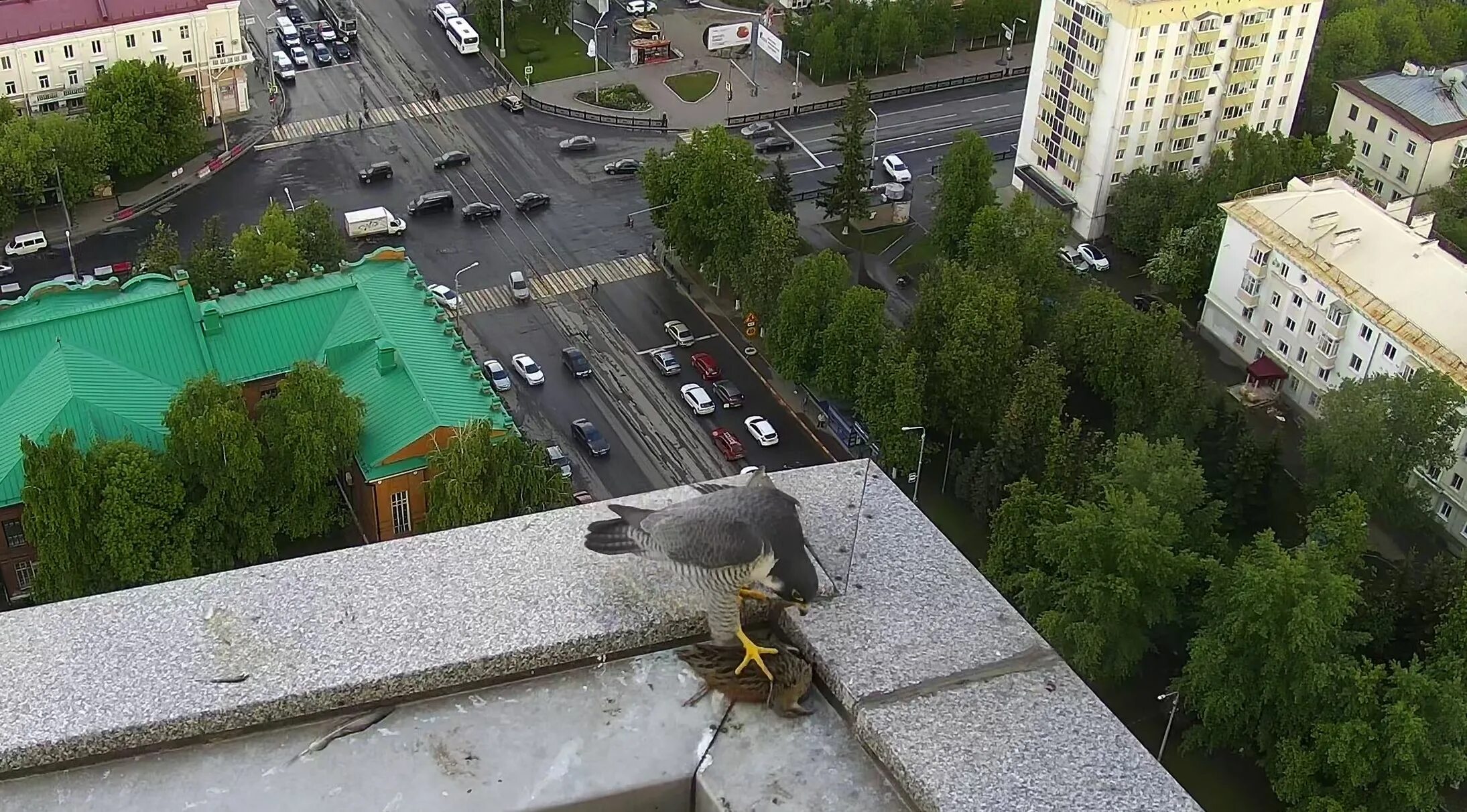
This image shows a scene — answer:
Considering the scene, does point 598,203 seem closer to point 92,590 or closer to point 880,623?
point 92,590

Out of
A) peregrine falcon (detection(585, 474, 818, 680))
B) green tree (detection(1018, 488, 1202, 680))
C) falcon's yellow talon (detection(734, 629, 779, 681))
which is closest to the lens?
falcon's yellow talon (detection(734, 629, 779, 681))

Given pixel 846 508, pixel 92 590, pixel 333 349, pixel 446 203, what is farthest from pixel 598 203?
pixel 846 508

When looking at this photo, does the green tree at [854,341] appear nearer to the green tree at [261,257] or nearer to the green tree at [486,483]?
the green tree at [486,483]

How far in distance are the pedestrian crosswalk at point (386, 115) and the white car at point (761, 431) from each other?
33.1 meters

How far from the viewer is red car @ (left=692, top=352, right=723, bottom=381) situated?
61312 mm

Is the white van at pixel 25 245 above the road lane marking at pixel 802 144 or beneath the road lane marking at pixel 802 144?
beneath

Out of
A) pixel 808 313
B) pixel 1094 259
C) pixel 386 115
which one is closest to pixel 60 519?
pixel 808 313

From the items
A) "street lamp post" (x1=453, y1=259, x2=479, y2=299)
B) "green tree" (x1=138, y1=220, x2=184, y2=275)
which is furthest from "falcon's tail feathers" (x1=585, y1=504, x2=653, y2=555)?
"street lamp post" (x1=453, y1=259, x2=479, y2=299)

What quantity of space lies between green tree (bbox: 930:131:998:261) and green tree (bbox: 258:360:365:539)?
29.9 meters

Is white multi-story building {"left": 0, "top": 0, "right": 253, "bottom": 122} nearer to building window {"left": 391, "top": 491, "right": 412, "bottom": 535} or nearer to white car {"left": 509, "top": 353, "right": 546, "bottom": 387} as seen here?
white car {"left": 509, "top": 353, "right": 546, "bottom": 387}

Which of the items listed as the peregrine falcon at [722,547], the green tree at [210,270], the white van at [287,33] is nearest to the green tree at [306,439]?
the green tree at [210,270]

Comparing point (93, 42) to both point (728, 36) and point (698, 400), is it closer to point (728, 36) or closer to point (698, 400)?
point (728, 36)

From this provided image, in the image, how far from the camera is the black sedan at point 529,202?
7269 centimetres

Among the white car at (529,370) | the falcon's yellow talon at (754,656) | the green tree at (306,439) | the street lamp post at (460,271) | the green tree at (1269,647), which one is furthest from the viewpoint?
the street lamp post at (460,271)
